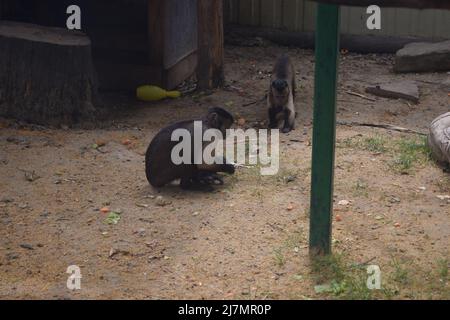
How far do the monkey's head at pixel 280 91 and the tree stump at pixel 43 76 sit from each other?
228cm

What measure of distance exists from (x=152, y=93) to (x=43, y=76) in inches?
75.4

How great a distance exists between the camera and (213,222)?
6.50 metres

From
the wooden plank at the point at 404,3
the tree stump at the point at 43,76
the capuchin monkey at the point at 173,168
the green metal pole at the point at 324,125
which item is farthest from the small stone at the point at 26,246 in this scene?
the tree stump at the point at 43,76

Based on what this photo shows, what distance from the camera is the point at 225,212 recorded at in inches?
265

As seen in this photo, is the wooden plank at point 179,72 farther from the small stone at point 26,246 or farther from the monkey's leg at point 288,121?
the small stone at point 26,246

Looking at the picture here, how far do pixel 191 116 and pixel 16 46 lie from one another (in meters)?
2.28

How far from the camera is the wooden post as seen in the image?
10.6 m

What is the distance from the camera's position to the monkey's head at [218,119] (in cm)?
773

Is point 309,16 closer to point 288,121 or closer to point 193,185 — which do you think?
point 288,121

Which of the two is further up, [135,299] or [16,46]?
[16,46]

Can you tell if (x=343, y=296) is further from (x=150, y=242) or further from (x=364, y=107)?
(x=364, y=107)

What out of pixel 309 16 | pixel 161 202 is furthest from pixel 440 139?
pixel 309 16

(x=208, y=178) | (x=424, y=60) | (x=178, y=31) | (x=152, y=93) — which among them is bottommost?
(x=208, y=178)
